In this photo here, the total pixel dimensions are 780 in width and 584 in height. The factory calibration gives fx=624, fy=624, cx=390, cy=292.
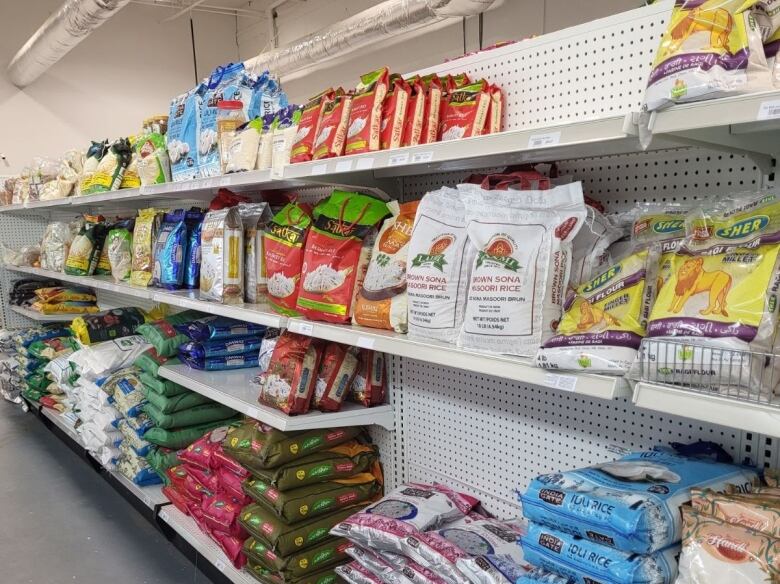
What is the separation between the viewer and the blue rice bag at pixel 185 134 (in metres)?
2.80

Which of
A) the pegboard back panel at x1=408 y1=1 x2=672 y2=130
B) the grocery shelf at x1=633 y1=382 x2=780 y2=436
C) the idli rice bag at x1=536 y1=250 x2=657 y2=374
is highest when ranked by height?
the pegboard back panel at x1=408 y1=1 x2=672 y2=130

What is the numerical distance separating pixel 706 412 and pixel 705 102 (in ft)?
1.58

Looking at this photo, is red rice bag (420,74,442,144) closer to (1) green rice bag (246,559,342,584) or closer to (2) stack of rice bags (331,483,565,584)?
(2) stack of rice bags (331,483,565,584)

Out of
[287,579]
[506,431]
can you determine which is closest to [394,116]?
[506,431]

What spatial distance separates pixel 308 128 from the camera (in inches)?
79.7

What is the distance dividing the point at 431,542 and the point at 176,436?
5.92 ft

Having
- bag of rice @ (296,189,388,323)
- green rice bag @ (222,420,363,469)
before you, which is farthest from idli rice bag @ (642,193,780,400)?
green rice bag @ (222,420,363,469)

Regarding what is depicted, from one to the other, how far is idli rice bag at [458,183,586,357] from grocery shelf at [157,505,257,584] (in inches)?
58.0

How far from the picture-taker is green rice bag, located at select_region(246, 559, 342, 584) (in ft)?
7.13

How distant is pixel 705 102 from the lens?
3.17 ft

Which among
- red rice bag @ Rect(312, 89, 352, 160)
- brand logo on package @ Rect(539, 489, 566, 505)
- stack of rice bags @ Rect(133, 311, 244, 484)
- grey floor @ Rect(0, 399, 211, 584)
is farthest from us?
stack of rice bags @ Rect(133, 311, 244, 484)

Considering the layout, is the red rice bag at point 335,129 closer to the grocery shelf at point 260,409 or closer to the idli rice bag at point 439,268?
the idli rice bag at point 439,268

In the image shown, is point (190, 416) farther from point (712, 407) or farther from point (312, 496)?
point (712, 407)

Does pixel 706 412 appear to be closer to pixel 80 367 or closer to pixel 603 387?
pixel 603 387
